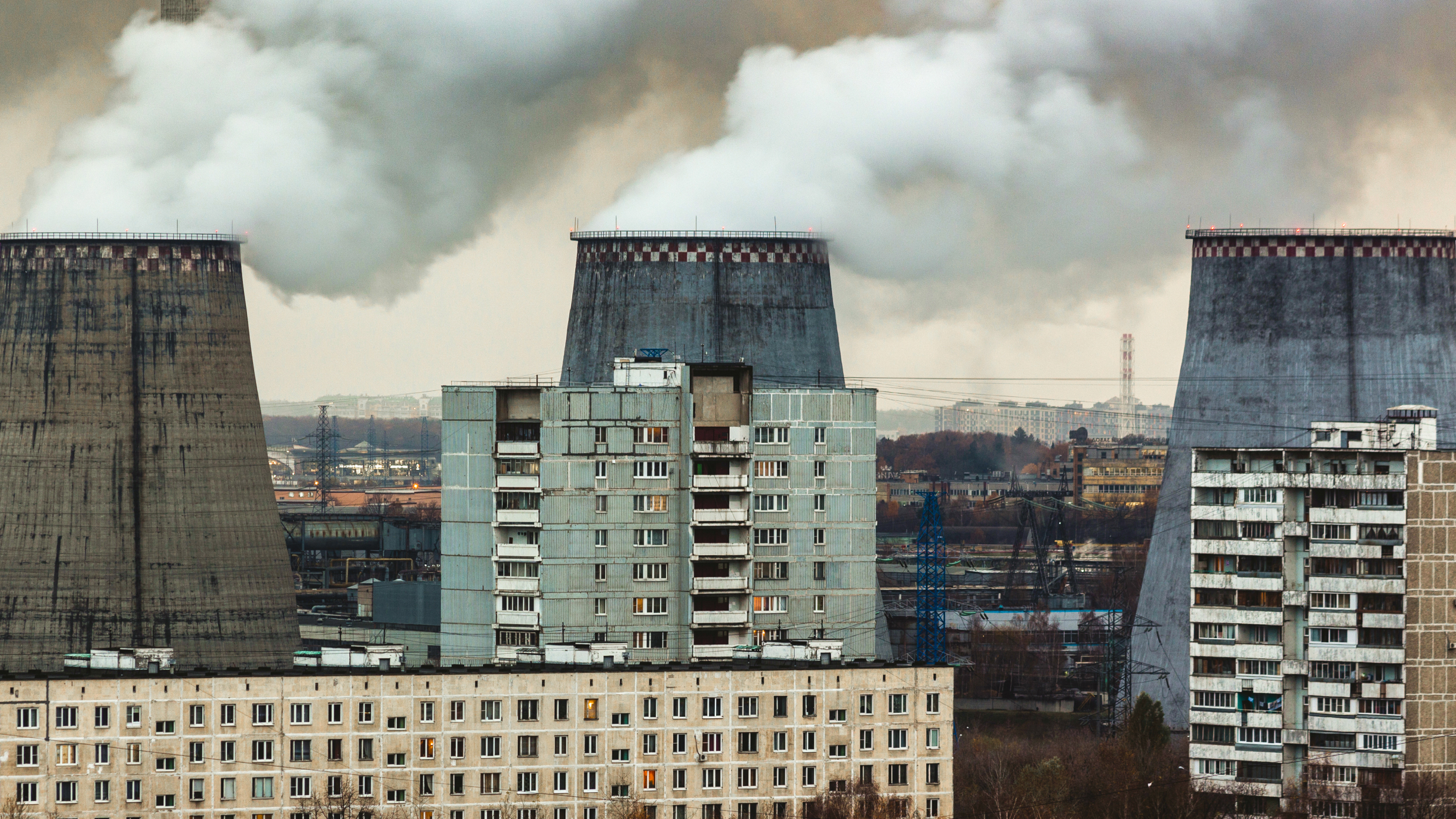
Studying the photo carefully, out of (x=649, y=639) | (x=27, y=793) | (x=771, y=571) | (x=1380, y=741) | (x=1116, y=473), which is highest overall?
(x=1116, y=473)

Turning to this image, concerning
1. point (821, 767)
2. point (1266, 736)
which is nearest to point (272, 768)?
point (821, 767)

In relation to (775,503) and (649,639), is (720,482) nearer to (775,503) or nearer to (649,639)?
(775,503)

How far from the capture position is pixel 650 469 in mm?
51125

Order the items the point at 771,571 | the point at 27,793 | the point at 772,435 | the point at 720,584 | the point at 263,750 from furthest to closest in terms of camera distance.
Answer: the point at 771,571 < the point at 772,435 < the point at 720,584 < the point at 263,750 < the point at 27,793

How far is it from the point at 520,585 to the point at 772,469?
16.5 ft

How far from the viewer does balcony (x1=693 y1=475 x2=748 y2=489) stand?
51.2m

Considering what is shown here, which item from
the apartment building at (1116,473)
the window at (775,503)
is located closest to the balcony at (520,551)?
the window at (775,503)

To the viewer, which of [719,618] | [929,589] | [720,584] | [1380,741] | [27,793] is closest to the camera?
[27,793]

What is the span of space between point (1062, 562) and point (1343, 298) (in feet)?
143

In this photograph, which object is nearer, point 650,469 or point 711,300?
point 650,469

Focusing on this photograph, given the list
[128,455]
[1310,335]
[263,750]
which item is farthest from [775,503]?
[128,455]

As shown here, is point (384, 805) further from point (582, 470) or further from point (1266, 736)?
point (1266, 736)

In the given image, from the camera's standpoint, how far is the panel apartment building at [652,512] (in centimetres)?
5069

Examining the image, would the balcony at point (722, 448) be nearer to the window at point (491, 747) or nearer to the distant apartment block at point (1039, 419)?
the window at point (491, 747)
